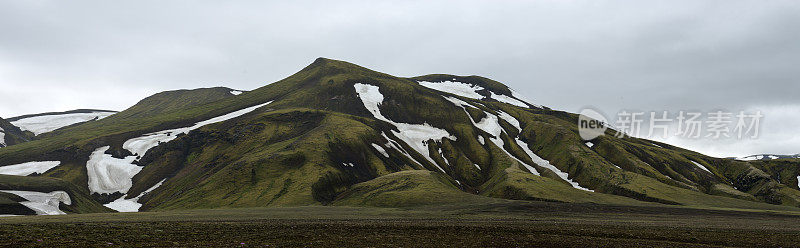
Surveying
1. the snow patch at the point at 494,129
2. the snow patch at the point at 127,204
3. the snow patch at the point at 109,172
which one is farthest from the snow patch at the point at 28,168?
the snow patch at the point at 494,129

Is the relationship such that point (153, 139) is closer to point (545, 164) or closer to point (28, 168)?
point (28, 168)

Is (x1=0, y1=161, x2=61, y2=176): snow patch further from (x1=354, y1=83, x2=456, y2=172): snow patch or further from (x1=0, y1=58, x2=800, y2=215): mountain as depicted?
(x1=354, y1=83, x2=456, y2=172): snow patch

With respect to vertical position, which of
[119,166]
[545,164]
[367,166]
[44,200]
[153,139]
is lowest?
[44,200]

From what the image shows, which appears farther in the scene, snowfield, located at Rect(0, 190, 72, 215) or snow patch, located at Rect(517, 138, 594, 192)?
snow patch, located at Rect(517, 138, 594, 192)

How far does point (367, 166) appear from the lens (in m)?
127

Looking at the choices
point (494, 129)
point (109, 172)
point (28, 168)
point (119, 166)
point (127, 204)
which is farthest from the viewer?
point (494, 129)

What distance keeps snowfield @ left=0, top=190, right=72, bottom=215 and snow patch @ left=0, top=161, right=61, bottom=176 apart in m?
64.2

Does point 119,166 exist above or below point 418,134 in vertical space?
below

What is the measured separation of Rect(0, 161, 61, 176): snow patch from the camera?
128 metres

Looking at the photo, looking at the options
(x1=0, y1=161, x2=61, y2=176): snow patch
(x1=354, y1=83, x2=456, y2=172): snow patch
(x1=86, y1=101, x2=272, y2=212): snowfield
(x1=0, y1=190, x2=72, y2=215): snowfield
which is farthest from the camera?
(x1=354, y1=83, x2=456, y2=172): snow patch

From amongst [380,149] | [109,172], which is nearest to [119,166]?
[109,172]

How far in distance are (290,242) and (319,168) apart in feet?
265

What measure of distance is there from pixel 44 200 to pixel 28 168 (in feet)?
259

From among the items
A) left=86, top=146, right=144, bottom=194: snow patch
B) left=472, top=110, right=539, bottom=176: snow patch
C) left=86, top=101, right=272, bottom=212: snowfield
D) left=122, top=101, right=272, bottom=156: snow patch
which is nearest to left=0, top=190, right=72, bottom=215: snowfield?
left=86, top=101, right=272, bottom=212: snowfield
